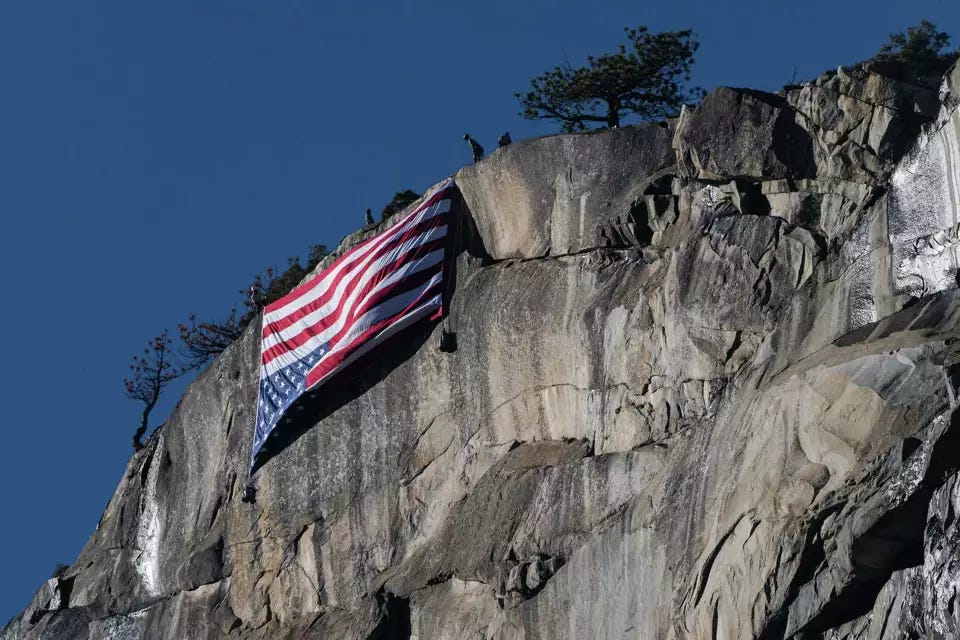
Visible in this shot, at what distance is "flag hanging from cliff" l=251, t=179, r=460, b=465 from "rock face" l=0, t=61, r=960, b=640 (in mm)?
429

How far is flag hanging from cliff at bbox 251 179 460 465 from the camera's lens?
26.2 m

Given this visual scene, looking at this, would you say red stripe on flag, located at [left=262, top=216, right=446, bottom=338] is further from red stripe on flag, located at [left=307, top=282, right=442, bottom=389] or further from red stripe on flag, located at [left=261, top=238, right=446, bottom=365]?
red stripe on flag, located at [left=307, top=282, right=442, bottom=389]

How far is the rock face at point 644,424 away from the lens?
643 inches

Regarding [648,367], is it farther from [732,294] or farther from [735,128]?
[735,128]

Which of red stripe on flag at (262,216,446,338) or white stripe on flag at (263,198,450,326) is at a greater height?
Result: white stripe on flag at (263,198,450,326)

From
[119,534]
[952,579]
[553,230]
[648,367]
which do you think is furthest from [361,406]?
[952,579]

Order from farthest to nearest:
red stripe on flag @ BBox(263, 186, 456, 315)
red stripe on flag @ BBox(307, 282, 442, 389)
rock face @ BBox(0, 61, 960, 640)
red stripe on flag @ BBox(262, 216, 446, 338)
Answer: red stripe on flag @ BBox(263, 186, 456, 315)
red stripe on flag @ BBox(262, 216, 446, 338)
red stripe on flag @ BBox(307, 282, 442, 389)
rock face @ BBox(0, 61, 960, 640)

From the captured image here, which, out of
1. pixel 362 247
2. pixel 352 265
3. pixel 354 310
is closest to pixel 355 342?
pixel 354 310

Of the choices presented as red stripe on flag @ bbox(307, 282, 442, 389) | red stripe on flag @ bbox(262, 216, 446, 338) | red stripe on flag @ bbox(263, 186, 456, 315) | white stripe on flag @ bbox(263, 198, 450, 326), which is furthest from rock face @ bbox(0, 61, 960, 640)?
red stripe on flag @ bbox(262, 216, 446, 338)

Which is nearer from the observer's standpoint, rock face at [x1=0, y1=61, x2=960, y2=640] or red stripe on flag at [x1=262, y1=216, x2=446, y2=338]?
rock face at [x1=0, y1=61, x2=960, y2=640]

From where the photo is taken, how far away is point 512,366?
961 inches

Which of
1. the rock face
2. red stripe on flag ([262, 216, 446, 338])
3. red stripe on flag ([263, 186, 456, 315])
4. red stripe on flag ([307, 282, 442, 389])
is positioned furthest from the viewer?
red stripe on flag ([263, 186, 456, 315])

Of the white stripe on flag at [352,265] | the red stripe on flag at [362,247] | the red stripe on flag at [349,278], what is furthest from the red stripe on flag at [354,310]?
the red stripe on flag at [362,247]

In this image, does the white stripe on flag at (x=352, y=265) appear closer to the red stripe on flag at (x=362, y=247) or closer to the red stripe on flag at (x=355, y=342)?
the red stripe on flag at (x=362, y=247)
